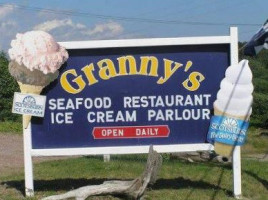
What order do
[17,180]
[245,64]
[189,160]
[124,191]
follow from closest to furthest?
[124,191]
[245,64]
[17,180]
[189,160]

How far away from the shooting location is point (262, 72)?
39656mm

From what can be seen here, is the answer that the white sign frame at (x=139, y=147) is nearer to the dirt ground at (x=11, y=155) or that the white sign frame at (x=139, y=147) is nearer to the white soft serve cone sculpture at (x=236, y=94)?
the white soft serve cone sculpture at (x=236, y=94)

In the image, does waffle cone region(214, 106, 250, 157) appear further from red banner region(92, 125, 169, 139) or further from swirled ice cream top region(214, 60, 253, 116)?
red banner region(92, 125, 169, 139)

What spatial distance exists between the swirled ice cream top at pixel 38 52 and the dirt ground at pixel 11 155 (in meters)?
4.39

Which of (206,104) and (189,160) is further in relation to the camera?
(189,160)

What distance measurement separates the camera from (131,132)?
30.9ft

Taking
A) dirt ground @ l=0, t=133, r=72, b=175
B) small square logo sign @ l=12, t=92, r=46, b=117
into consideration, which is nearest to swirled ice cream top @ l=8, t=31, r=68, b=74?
small square logo sign @ l=12, t=92, r=46, b=117

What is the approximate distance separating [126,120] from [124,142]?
338mm

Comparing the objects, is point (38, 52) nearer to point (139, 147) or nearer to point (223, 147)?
point (139, 147)

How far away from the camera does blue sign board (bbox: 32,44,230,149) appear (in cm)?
941

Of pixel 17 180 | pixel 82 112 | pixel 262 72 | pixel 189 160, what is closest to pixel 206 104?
pixel 82 112

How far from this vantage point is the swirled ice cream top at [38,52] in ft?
30.5

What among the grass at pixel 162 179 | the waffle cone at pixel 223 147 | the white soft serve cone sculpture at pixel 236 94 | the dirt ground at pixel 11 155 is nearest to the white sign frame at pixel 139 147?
the waffle cone at pixel 223 147

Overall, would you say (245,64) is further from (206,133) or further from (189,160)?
(189,160)
